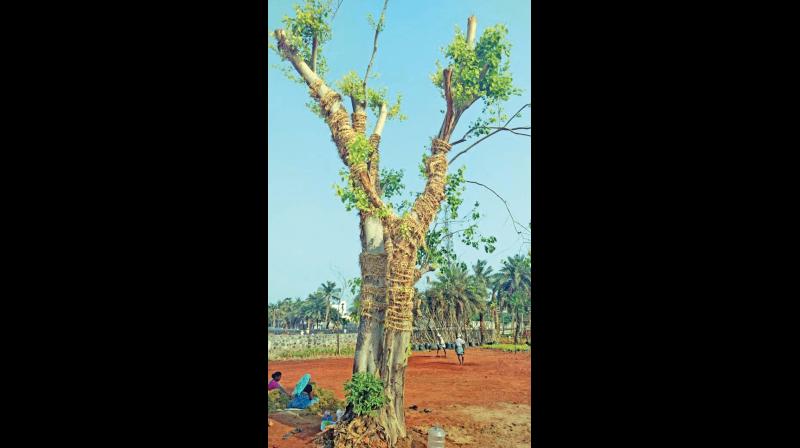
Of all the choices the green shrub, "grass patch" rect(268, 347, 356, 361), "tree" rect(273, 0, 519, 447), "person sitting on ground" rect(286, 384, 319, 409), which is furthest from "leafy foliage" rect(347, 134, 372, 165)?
"person sitting on ground" rect(286, 384, 319, 409)

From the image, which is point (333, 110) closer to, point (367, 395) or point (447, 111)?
point (447, 111)

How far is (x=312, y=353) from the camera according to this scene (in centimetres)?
480

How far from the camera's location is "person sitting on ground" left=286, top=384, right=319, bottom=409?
4.49 metres

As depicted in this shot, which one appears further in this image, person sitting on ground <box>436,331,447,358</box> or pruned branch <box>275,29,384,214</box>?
person sitting on ground <box>436,331,447,358</box>

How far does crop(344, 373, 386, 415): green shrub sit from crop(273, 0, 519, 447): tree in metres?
0.04

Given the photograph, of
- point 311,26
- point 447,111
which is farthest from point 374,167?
point 311,26

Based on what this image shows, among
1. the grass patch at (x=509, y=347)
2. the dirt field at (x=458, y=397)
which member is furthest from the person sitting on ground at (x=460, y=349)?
the grass patch at (x=509, y=347)

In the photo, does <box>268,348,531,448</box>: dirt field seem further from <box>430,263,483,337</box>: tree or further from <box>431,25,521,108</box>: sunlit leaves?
<box>431,25,521,108</box>: sunlit leaves

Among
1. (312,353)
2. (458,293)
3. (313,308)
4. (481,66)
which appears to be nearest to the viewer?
(481,66)

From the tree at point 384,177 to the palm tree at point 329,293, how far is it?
338mm

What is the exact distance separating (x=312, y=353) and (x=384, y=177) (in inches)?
59.7

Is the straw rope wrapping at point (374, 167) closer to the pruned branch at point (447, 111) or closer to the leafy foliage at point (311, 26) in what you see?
the pruned branch at point (447, 111)

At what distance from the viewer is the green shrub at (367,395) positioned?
13.6 feet
